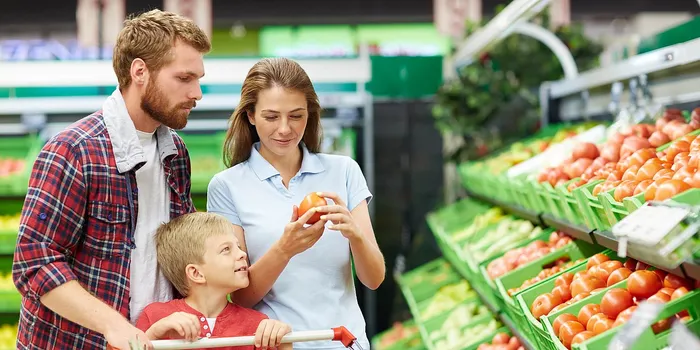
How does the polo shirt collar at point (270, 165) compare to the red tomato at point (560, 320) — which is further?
the polo shirt collar at point (270, 165)

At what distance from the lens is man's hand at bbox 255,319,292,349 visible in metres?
2.16

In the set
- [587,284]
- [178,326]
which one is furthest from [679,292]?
[178,326]

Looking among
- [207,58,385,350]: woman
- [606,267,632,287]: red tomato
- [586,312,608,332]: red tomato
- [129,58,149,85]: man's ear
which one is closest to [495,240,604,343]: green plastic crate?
[606,267,632,287]: red tomato

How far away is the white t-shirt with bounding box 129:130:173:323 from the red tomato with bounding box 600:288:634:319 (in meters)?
1.28

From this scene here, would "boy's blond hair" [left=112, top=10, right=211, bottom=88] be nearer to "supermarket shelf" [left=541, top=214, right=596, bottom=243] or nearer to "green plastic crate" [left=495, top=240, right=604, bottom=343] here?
"supermarket shelf" [left=541, top=214, right=596, bottom=243]

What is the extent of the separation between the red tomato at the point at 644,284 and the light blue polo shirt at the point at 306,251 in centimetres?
80

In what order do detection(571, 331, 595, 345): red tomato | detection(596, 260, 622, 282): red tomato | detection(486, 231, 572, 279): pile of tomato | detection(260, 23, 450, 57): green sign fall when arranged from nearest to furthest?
detection(571, 331, 595, 345): red tomato < detection(596, 260, 622, 282): red tomato < detection(486, 231, 572, 279): pile of tomato < detection(260, 23, 450, 57): green sign

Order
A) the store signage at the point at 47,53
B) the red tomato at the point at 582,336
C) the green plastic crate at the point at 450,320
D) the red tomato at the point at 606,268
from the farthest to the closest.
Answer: the store signage at the point at 47,53
the green plastic crate at the point at 450,320
the red tomato at the point at 606,268
the red tomato at the point at 582,336

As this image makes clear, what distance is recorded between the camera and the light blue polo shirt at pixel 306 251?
2.48 meters

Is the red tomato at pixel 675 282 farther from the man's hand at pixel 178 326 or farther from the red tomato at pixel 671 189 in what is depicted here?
the man's hand at pixel 178 326

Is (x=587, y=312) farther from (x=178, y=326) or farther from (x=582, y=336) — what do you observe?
(x=178, y=326)

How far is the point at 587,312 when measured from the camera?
2416 millimetres

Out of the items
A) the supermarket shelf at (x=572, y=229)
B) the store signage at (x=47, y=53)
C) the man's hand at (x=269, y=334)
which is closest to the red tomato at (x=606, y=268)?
the supermarket shelf at (x=572, y=229)

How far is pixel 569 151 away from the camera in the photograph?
155 inches
